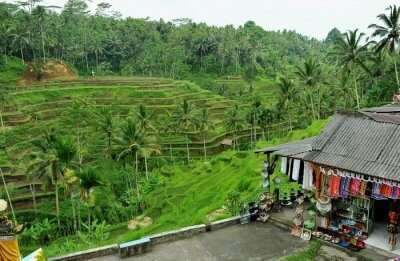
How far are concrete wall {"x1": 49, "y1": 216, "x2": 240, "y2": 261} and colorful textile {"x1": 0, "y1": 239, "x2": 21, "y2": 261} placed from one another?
3.06m

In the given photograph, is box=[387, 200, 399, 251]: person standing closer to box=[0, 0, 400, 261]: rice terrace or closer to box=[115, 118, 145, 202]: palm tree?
box=[0, 0, 400, 261]: rice terrace

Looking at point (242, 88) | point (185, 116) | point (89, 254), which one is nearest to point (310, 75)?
point (185, 116)

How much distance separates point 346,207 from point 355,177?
1500 millimetres

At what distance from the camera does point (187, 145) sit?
1725 inches

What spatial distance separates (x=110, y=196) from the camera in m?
34.2

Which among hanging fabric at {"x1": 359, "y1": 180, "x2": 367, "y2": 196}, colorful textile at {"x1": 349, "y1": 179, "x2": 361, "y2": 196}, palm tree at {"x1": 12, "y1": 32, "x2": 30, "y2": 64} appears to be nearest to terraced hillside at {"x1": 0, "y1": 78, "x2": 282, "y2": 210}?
palm tree at {"x1": 12, "y1": 32, "x2": 30, "y2": 64}

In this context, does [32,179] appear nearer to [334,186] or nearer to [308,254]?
[308,254]

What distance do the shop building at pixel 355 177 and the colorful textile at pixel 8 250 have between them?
8843 millimetres

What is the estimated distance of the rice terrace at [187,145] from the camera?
12.4 metres

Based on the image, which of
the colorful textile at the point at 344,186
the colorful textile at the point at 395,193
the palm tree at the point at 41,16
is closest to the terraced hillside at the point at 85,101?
the palm tree at the point at 41,16

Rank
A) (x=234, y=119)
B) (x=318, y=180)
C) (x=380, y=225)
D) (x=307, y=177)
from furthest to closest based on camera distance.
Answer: (x=234, y=119), (x=307, y=177), (x=380, y=225), (x=318, y=180)

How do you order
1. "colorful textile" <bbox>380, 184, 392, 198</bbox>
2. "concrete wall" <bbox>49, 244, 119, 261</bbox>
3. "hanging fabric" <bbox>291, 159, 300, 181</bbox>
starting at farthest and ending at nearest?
"hanging fabric" <bbox>291, 159, 300, 181</bbox> → "concrete wall" <bbox>49, 244, 119, 261</bbox> → "colorful textile" <bbox>380, 184, 392, 198</bbox>

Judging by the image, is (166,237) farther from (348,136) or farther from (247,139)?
(247,139)

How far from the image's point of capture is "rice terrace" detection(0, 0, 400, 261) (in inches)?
489
